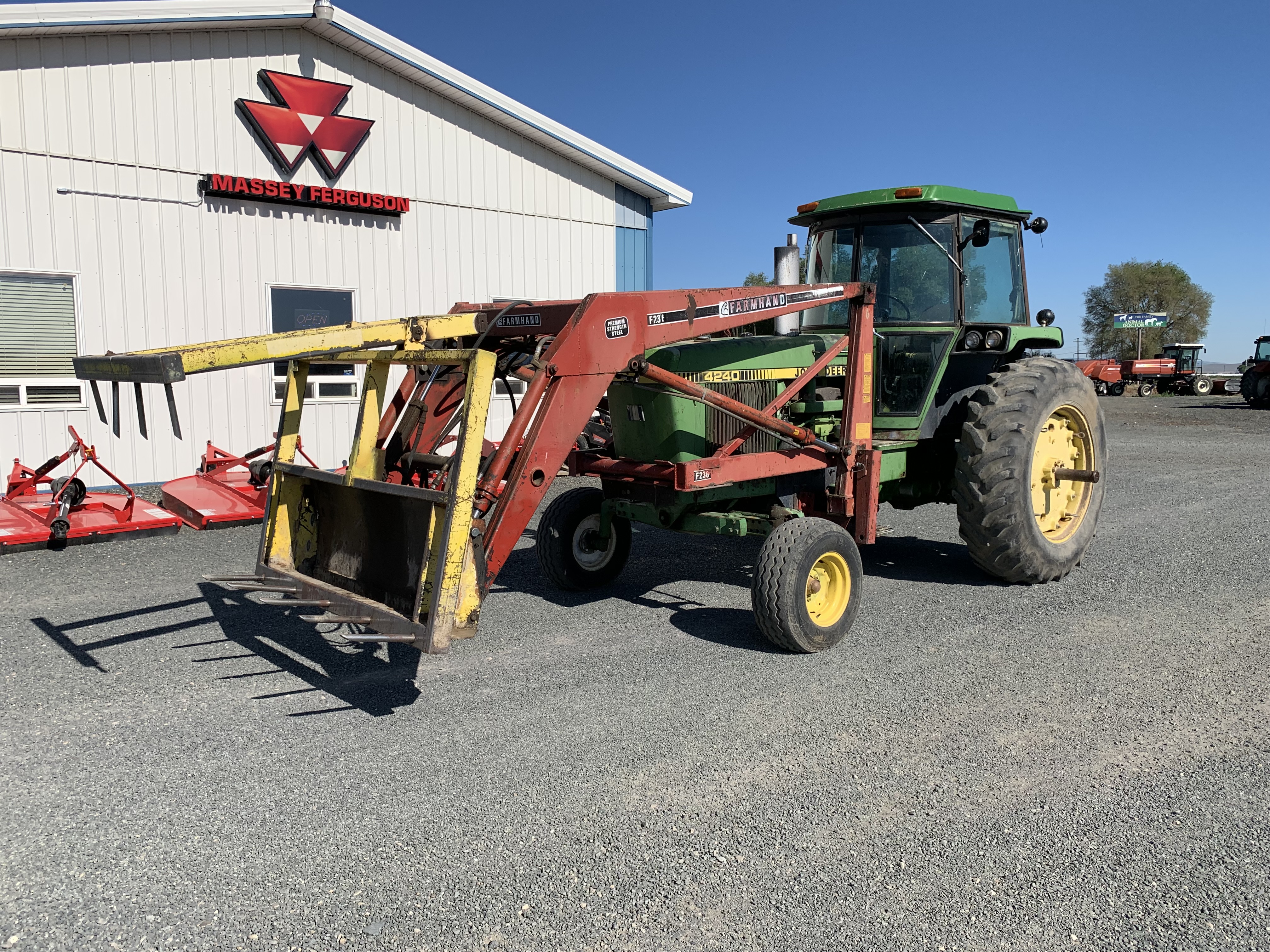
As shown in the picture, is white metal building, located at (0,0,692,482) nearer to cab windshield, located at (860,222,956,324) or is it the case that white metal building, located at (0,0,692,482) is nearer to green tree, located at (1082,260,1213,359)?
cab windshield, located at (860,222,956,324)

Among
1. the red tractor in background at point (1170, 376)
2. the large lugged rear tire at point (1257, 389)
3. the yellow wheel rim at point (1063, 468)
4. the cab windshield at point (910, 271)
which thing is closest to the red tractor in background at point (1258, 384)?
the large lugged rear tire at point (1257, 389)

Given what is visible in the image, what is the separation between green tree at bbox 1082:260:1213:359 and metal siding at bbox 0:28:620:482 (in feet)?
203

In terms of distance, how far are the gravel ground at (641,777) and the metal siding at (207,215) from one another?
4325 millimetres

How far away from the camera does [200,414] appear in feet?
33.1

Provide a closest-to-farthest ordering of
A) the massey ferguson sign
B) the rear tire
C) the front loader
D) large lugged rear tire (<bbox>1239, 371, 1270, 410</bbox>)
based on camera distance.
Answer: the front loader
the rear tire
the massey ferguson sign
large lugged rear tire (<bbox>1239, 371, 1270, 410</bbox>)

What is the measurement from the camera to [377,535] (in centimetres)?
450

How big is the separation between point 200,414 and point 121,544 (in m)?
2.83

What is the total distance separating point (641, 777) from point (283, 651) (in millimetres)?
2314

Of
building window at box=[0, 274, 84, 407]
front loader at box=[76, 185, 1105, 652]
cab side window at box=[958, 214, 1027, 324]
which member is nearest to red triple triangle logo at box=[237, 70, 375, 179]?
building window at box=[0, 274, 84, 407]

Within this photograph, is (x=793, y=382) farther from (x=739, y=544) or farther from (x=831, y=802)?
(x=831, y=802)

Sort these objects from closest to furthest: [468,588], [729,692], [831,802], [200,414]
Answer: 1. [831,802]
2. [468,588]
3. [729,692]
4. [200,414]

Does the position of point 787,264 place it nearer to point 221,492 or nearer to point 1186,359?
point 221,492

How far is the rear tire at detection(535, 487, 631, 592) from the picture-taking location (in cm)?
602

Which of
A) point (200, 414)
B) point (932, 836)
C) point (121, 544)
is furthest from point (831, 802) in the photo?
Answer: point (200, 414)
